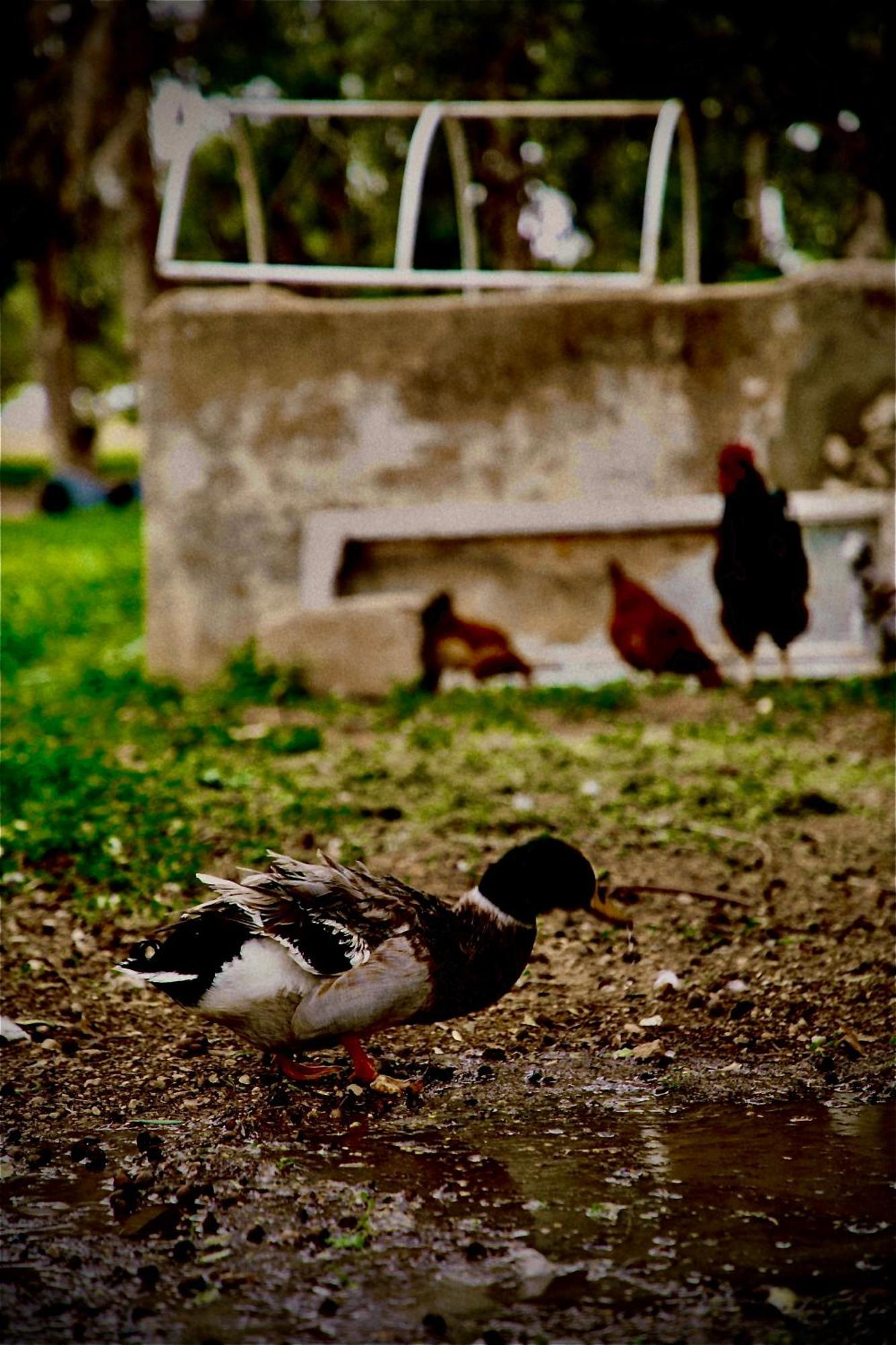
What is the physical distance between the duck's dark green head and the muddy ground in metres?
0.52

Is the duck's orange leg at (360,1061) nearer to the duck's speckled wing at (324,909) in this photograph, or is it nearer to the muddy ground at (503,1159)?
the muddy ground at (503,1159)

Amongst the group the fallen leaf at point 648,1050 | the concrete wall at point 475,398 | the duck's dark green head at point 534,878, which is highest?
the concrete wall at point 475,398

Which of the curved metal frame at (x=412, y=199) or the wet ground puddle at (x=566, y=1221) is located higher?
the curved metal frame at (x=412, y=199)

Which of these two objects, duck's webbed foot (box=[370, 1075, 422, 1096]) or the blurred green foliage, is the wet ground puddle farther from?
the blurred green foliage

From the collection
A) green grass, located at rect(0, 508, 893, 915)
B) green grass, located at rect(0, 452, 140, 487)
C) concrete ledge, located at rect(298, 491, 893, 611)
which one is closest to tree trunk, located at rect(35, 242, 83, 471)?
green grass, located at rect(0, 452, 140, 487)

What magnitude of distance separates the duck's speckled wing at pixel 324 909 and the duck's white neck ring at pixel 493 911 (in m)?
0.09

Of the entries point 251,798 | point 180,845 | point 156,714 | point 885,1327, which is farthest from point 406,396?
point 885,1327

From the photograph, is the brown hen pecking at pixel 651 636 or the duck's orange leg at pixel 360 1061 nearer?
the duck's orange leg at pixel 360 1061

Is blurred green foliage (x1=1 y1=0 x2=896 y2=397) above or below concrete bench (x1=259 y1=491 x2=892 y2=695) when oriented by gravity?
above

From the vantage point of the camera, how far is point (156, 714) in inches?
360

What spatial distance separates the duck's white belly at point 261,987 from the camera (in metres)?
3.81

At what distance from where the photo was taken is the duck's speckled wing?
3.76 m

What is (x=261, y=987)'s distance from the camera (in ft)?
12.5

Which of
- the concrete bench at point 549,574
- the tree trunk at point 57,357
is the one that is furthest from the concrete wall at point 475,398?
the tree trunk at point 57,357
